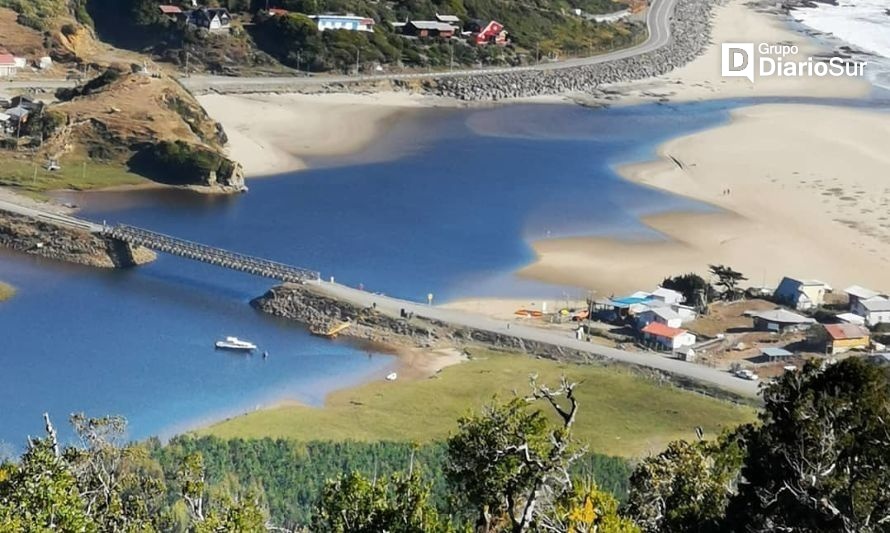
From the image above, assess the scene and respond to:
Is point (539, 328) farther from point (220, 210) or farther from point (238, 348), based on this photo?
point (220, 210)

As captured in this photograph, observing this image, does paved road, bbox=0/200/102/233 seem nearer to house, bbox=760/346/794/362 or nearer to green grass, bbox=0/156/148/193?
green grass, bbox=0/156/148/193

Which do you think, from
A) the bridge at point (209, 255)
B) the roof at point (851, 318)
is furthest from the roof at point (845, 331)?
the bridge at point (209, 255)

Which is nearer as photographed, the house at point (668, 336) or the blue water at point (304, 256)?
the blue water at point (304, 256)

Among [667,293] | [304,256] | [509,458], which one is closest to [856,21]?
[667,293]

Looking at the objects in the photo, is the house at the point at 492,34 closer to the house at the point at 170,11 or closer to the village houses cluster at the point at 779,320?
the house at the point at 170,11

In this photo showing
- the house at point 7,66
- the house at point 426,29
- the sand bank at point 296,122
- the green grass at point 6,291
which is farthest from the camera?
the house at point 426,29
